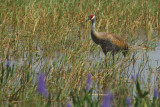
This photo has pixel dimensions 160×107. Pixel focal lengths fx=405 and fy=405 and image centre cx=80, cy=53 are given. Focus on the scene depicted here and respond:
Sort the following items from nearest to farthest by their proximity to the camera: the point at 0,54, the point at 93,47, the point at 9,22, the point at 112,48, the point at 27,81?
the point at 27,81, the point at 0,54, the point at 112,48, the point at 93,47, the point at 9,22

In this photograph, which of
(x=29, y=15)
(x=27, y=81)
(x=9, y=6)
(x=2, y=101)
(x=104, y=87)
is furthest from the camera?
(x=9, y=6)

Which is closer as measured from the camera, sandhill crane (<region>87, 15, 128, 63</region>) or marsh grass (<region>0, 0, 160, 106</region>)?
marsh grass (<region>0, 0, 160, 106</region>)

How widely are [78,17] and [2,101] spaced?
20.2 feet

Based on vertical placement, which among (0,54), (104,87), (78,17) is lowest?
(104,87)

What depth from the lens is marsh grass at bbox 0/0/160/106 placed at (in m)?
4.57

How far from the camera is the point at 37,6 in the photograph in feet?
35.1

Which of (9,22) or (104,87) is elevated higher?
(9,22)

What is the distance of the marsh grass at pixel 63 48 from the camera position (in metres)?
4.57

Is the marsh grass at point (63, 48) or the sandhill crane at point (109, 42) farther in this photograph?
the sandhill crane at point (109, 42)

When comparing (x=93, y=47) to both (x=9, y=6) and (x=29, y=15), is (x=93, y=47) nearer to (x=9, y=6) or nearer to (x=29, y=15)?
(x=29, y=15)

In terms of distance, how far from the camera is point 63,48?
7664 mm

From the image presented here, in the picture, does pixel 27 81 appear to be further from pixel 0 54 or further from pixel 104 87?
pixel 0 54

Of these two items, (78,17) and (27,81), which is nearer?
(27,81)

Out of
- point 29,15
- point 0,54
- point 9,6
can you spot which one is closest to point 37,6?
point 9,6
